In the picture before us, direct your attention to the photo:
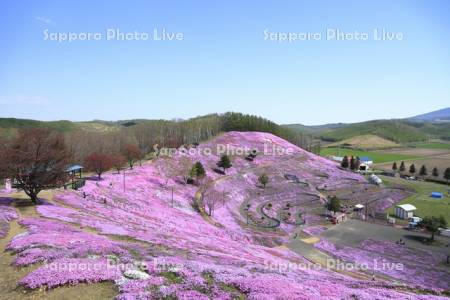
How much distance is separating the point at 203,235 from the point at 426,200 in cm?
8181

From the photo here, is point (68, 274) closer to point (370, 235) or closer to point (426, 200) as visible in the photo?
point (370, 235)

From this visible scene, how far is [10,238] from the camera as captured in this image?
2736 centimetres

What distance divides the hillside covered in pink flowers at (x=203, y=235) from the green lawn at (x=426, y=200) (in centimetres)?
607

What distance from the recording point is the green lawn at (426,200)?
8438 cm

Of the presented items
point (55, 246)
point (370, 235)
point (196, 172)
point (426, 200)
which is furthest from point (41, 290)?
point (426, 200)

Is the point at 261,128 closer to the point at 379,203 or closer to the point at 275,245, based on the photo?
the point at 379,203

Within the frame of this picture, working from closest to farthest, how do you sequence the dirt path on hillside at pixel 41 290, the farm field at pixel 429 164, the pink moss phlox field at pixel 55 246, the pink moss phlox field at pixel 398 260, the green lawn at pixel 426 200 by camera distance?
1. the dirt path on hillside at pixel 41 290
2. the pink moss phlox field at pixel 55 246
3. the pink moss phlox field at pixel 398 260
4. the green lawn at pixel 426 200
5. the farm field at pixel 429 164

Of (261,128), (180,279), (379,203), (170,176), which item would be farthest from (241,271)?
(261,128)

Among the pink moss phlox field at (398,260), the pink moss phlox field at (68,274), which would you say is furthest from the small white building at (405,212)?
the pink moss phlox field at (68,274)

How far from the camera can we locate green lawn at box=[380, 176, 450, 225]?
277 ft

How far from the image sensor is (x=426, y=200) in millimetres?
97500

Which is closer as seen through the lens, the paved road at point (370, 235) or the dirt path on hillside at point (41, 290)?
the dirt path on hillside at point (41, 290)

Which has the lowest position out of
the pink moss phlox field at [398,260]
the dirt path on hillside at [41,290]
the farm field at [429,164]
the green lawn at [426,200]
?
the pink moss phlox field at [398,260]

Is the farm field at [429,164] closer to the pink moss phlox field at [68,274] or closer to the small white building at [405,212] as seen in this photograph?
the small white building at [405,212]
